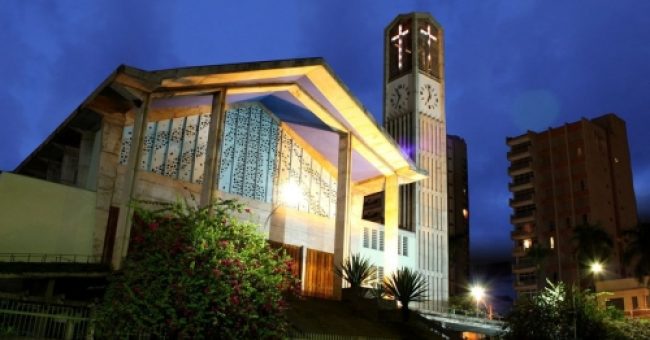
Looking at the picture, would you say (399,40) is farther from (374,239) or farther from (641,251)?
(641,251)

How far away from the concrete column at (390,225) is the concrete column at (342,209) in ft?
11.0

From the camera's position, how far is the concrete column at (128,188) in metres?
18.9

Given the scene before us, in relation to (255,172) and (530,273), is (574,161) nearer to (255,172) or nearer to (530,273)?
(530,273)

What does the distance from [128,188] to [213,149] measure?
3.32m

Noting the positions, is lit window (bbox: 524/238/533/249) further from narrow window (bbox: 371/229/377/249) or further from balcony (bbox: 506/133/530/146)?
narrow window (bbox: 371/229/377/249)

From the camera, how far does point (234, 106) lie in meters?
25.1

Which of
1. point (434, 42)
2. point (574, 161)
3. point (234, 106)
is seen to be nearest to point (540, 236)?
point (574, 161)

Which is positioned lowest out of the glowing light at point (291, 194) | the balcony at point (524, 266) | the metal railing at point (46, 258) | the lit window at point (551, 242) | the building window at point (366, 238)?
the metal railing at point (46, 258)

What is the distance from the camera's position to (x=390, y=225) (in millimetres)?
28234

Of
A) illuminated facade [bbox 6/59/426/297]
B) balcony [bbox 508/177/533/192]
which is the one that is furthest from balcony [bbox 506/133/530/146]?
illuminated facade [bbox 6/59/426/297]

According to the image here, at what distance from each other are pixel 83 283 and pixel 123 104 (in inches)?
263

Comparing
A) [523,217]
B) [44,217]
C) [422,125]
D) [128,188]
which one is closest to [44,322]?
[128,188]

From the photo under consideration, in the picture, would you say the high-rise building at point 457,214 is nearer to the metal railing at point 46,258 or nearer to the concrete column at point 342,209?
the concrete column at point 342,209

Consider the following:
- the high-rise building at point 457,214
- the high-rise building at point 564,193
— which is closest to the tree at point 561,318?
the high-rise building at point 564,193
